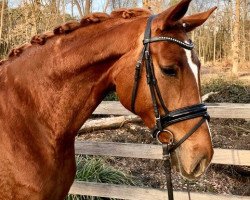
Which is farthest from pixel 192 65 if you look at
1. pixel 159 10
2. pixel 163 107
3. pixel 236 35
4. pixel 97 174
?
pixel 236 35

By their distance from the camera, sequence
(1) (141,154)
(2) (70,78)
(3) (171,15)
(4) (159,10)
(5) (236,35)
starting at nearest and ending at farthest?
(3) (171,15), (2) (70,78), (1) (141,154), (4) (159,10), (5) (236,35)

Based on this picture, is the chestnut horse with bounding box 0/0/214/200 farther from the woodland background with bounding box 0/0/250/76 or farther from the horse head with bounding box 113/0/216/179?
the woodland background with bounding box 0/0/250/76

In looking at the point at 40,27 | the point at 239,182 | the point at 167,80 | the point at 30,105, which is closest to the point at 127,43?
the point at 167,80

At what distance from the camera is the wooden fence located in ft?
12.6

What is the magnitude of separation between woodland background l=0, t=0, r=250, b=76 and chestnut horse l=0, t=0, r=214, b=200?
6.21 metres

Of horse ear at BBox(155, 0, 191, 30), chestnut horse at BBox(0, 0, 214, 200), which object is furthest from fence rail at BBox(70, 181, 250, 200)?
horse ear at BBox(155, 0, 191, 30)

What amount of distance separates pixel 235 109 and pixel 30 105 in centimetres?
226

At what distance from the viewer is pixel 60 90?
2395 mm

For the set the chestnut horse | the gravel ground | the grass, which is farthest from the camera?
the gravel ground

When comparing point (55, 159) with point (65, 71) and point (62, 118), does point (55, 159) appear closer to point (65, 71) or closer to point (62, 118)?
point (62, 118)

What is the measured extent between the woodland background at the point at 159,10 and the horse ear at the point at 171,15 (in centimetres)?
645

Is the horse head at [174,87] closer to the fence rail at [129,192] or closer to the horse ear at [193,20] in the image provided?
A: the horse ear at [193,20]

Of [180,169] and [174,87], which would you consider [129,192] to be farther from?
[174,87]

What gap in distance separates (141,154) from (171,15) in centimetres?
239
